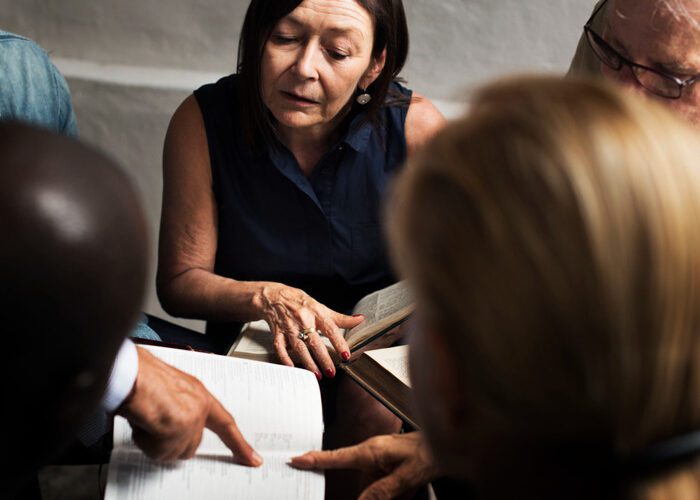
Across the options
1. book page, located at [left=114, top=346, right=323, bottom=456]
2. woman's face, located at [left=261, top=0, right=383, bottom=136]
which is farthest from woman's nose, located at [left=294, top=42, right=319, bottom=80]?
book page, located at [left=114, top=346, right=323, bottom=456]

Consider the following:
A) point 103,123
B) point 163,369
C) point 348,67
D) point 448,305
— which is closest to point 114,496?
point 163,369

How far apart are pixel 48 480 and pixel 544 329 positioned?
1.88m

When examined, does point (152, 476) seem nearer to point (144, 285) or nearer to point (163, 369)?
point (163, 369)

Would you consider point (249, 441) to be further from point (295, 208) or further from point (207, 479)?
point (295, 208)

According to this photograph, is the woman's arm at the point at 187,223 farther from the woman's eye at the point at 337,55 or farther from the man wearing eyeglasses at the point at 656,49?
the man wearing eyeglasses at the point at 656,49

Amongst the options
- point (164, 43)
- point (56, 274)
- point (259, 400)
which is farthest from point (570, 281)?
point (164, 43)

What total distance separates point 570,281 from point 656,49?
1100 mm

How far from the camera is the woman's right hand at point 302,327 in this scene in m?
1.57

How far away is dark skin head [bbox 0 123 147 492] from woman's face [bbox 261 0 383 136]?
3.80ft

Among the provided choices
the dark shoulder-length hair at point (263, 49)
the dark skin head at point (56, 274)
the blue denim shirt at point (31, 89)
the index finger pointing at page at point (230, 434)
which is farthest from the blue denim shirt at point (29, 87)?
the dark skin head at point (56, 274)

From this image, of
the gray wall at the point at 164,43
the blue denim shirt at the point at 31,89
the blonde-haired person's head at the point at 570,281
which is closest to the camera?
the blonde-haired person's head at the point at 570,281

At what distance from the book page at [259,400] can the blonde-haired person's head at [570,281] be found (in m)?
0.63

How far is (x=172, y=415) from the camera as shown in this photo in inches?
44.5

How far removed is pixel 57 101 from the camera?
177 centimetres
